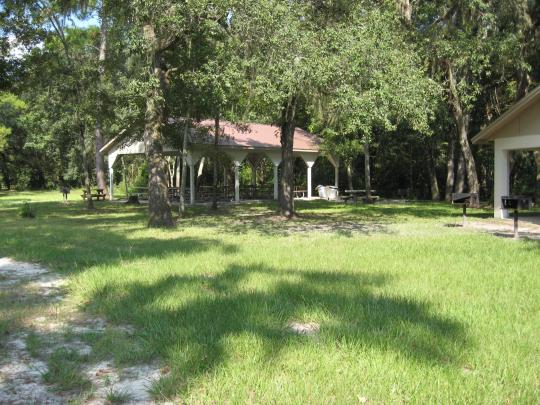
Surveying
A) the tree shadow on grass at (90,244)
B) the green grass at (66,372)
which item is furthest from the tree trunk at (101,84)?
the green grass at (66,372)

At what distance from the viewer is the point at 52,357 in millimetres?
4406

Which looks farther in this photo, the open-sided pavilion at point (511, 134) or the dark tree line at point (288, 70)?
the open-sided pavilion at point (511, 134)

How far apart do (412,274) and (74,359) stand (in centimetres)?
472

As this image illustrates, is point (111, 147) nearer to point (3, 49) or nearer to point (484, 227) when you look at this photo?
point (3, 49)

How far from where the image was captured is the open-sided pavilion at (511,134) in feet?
53.4

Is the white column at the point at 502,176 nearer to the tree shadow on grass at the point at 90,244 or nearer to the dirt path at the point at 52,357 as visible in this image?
the tree shadow on grass at the point at 90,244

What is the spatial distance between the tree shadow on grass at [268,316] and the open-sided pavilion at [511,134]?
37.5ft

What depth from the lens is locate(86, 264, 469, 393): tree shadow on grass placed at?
4309 mm

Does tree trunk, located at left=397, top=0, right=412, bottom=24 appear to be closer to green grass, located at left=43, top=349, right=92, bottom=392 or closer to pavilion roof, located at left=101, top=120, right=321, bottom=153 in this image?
pavilion roof, located at left=101, top=120, right=321, bottom=153

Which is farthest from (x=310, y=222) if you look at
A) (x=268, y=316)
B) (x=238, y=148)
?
(x=268, y=316)

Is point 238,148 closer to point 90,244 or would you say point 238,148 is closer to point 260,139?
point 260,139

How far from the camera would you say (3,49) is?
1878 centimetres

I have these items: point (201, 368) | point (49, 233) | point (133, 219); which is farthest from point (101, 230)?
point (201, 368)

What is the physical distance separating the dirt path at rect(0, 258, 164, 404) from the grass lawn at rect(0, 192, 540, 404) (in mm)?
159
